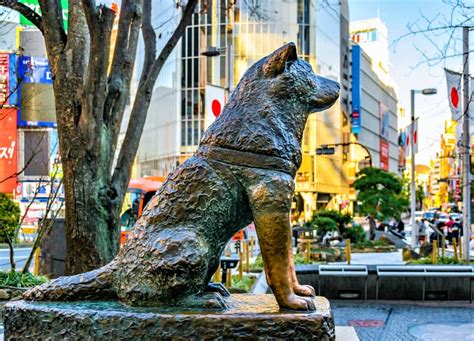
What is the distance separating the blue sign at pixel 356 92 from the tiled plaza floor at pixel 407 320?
2244 inches

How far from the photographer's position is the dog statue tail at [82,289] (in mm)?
3199

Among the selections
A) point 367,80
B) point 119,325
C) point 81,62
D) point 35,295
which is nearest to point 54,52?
point 81,62

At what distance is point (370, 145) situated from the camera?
3135 inches

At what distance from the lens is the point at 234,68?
5031 cm

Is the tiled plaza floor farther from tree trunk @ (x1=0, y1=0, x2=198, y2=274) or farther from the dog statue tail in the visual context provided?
the dog statue tail

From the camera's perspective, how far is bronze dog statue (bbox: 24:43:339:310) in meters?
3.02

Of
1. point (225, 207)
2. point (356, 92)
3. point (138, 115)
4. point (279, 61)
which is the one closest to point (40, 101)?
point (138, 115)

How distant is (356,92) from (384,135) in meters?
20.7

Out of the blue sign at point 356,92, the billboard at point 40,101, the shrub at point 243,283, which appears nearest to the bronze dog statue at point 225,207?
the shrub at point 243,283

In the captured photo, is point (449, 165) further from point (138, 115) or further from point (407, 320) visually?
point (138, 115)

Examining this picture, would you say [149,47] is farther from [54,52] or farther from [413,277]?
[413,277]

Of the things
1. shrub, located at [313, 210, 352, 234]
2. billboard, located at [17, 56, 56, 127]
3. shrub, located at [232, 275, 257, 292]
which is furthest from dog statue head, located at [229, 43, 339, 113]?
billboard, located at [17, 56, 56, 127]

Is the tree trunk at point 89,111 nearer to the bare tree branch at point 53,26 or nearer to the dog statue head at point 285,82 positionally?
the bare tree branch at point 53,26

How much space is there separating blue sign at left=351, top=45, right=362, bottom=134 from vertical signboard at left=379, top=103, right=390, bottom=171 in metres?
17.4
